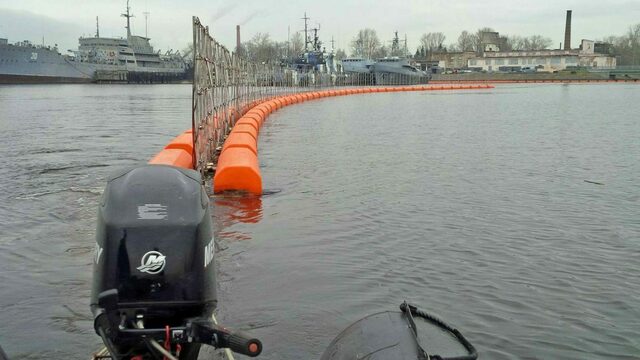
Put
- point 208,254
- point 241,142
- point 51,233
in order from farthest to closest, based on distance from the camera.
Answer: point 241,142 < point 51,233 < point 208,254

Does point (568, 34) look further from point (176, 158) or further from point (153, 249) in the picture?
point (153, 249)

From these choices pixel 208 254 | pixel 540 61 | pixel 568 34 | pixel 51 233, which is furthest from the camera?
pixel 568 34

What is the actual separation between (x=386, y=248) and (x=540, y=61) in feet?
571

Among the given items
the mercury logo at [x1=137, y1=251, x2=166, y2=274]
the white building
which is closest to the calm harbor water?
the mercury logo at [x1=137, y1=251, x2=166, y2=274]

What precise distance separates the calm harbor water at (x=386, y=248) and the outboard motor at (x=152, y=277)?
2.01 meters

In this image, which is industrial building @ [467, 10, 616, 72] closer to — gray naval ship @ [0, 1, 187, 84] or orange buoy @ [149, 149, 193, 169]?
gray naval ship @ [0, 1, 187, 84]

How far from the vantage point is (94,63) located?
441ft

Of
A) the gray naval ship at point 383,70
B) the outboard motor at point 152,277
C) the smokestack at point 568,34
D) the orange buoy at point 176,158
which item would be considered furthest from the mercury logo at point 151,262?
the smokestack at point 568,34

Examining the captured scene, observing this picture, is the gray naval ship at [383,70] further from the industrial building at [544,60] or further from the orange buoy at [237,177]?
the orange buoy at [237,177]

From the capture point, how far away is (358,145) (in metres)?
20.4

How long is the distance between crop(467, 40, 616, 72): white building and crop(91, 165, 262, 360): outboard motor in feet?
557

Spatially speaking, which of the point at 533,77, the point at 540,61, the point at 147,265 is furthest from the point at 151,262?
the point at 540,61

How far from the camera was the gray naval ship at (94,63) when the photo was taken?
4338 inches

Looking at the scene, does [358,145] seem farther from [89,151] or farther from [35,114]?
[35,114]
